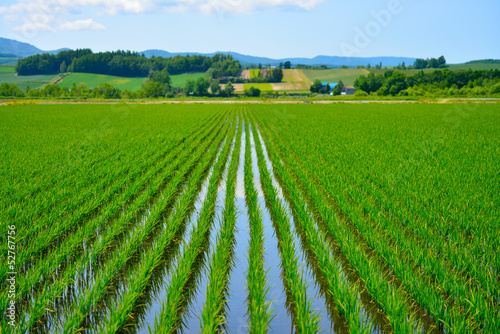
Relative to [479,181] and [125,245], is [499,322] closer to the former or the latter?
[125,245]

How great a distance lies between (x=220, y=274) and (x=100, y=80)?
Answer: 128672mm

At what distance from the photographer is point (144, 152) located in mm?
12617

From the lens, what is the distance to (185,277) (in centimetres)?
412

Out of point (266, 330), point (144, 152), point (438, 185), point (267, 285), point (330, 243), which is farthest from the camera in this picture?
point (144, 152)

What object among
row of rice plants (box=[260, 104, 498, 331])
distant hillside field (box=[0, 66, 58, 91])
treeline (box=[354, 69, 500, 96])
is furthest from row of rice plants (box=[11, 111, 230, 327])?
distant hillside field (box=[0, 66, 58, 91])

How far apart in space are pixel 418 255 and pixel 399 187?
11.8 feet

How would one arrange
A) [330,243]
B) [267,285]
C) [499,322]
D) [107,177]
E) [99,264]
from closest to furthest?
[499,322] → [267,285] → [99,264] → [330,243] → [107,177]

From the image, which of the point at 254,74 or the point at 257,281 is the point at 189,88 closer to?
the point at 254,74

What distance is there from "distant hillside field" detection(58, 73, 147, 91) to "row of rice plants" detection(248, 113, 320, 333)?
115 metres

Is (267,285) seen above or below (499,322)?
below

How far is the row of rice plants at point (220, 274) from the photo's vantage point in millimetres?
3438

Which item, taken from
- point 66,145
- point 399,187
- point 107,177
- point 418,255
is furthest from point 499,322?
point 66,145

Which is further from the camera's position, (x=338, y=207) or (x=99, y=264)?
(x=338, y=207)

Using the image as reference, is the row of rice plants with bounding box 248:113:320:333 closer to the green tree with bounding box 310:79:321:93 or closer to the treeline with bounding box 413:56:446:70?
the green tree with bounding box 310:79:321:93
